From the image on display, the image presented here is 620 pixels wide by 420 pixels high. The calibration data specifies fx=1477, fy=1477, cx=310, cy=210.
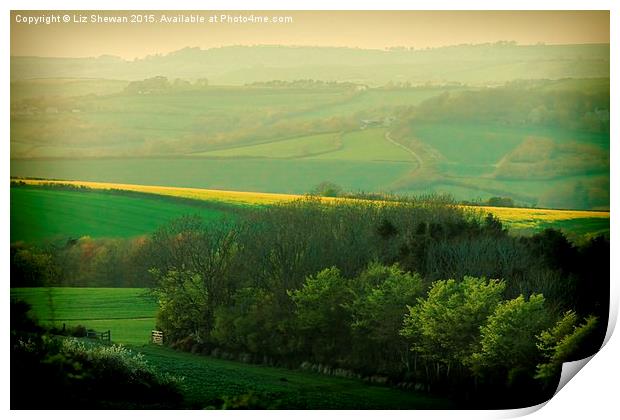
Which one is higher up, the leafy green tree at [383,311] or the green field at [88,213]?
the green field at [88,213]

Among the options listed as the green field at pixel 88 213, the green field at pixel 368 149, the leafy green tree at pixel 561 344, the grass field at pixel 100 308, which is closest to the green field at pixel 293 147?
the green field at pixel 368 149

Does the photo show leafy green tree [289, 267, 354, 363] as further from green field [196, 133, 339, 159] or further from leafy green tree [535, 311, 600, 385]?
leafy green tree [535, 311, 600, 385]

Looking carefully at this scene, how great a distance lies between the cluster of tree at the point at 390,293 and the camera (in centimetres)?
1279

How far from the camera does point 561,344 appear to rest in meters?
12.8

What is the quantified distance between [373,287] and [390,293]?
160 mm

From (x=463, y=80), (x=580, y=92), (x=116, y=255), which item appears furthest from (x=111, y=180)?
(x=580, y=92)

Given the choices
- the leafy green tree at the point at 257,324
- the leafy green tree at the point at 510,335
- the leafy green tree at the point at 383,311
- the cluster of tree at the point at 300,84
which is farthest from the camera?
the cluster of tree at the point at 300,84

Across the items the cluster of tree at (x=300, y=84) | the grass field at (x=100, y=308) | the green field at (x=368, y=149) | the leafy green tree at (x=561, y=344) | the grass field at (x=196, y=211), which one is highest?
the cluster of tree at (x=300, y=84)

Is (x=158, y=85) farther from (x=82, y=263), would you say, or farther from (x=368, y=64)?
(x=368, y=64)

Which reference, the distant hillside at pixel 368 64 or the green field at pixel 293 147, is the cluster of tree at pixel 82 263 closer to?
the green field at pixel 293 147

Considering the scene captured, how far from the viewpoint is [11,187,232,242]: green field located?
12906mm

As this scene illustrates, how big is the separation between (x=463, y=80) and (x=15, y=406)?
15.9 feet

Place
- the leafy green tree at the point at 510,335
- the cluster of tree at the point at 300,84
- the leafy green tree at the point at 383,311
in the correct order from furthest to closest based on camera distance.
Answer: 1. the cluster of tree at the point at 300,84
2. the leafy green tree at the point at 383,311
3. the leafy green tree at the point at 510,335

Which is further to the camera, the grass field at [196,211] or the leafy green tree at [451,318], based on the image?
the grass field at [196,211]
